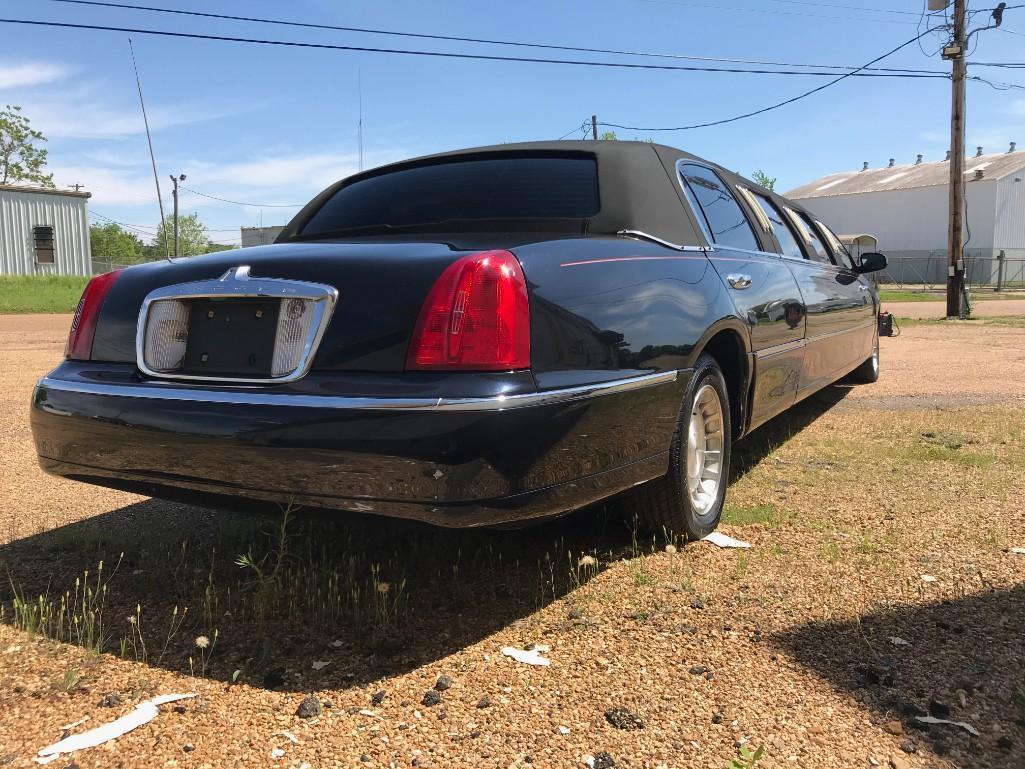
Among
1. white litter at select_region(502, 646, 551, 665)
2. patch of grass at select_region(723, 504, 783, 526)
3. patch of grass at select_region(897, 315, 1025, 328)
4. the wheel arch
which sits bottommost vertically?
white litter at select_region(502, 646, 551, 665)

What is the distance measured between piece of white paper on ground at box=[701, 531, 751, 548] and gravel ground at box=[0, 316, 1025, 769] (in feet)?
0.15

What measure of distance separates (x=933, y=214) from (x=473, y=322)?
184ft

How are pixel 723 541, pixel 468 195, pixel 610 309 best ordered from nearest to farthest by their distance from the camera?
pixel 610 309
pixel 468 195
pixel 723 541

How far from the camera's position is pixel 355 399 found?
2.11 meters

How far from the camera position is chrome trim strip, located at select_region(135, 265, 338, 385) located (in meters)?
2.24

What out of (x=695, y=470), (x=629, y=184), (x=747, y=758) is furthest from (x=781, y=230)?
(x=747, y=758)

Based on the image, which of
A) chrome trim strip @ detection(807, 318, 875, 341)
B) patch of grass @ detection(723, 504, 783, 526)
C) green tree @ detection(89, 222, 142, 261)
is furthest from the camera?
green tree @ detection(89, 222, 142, 261)

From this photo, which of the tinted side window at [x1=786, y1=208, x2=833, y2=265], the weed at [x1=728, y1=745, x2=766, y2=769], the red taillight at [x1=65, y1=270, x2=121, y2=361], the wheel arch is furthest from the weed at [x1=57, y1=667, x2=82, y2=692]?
the tinted side window at [x1=786, y1=208, x2=833, y2=265]

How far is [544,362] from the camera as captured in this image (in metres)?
2.23

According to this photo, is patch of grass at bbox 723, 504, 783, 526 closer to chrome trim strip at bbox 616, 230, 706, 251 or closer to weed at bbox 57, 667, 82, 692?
chrome trim strip at bbox 616, 230, 706, 251

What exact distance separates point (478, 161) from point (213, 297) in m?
1.36

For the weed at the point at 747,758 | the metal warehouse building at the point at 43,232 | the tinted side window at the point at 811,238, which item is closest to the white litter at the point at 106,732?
the weed at the point at 747,758

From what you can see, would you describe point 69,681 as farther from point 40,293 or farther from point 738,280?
point 40,293

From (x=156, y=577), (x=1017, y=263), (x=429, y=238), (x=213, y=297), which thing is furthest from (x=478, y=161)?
(x=1017, y=263)
